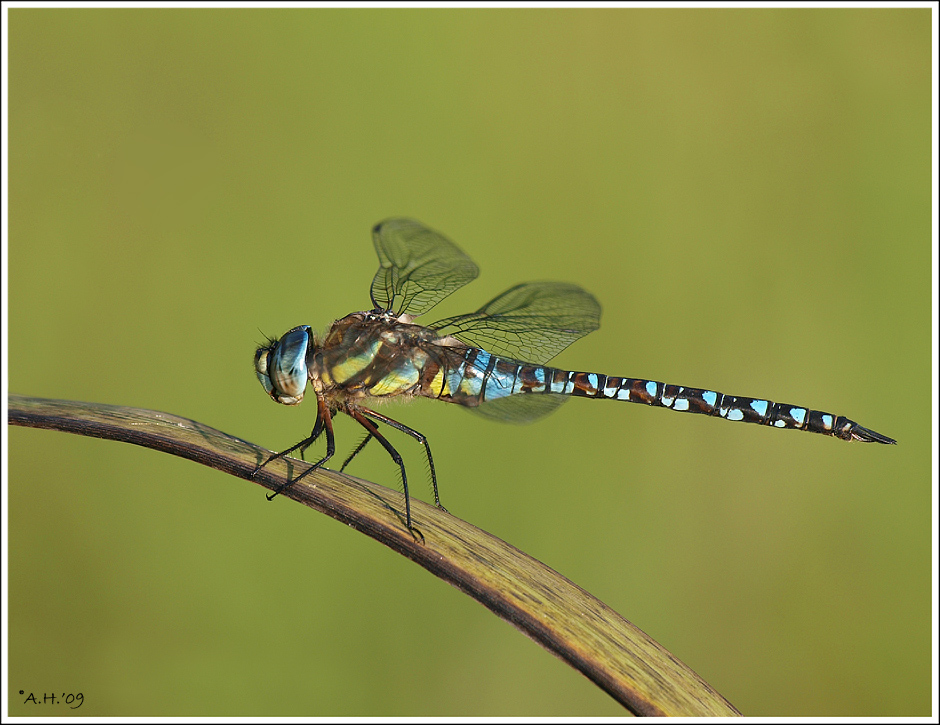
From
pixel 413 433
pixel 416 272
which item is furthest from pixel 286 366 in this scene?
pixel 416 272

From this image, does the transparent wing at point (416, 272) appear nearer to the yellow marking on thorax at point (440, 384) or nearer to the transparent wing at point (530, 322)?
the transparent wing at point (530, 322)

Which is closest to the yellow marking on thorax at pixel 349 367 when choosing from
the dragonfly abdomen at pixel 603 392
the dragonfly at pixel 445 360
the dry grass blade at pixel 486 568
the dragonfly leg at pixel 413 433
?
the dragonfly at pixel 445 360

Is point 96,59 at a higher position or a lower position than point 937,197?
lower

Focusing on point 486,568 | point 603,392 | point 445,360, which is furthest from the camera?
point 603,392

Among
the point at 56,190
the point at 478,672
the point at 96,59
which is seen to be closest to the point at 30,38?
the point at 96,59

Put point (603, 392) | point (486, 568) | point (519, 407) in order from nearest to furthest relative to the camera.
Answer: point (486, 568) → point (519, 407) → point (603, 392)

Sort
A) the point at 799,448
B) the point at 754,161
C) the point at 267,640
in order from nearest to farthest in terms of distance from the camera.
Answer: the point at 267,640 → the point at 799,448 → the point at 754,161

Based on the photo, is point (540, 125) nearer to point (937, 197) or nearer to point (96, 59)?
point (937, 197)

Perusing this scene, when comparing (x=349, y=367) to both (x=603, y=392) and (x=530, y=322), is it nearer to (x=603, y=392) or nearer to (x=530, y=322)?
(x=530, y=322)
